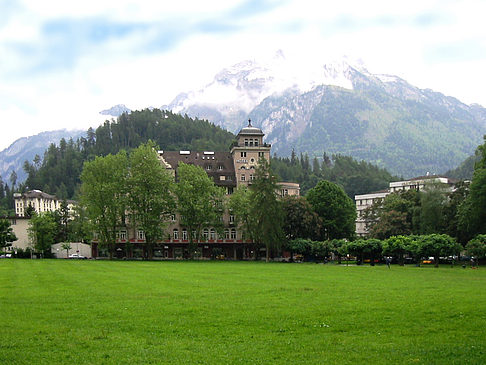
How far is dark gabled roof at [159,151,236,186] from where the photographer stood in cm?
12488

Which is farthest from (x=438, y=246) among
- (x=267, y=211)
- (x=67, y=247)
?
(x=67, y=247)

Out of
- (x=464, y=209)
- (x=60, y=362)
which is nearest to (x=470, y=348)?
(x=60, y=362)

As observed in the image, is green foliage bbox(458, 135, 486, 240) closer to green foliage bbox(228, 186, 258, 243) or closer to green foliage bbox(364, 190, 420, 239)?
green foliage bbox(364, 190, 420, 239)

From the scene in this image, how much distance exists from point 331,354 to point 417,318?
23.2 feet

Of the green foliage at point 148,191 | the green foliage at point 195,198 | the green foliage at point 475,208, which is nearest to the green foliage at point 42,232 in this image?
the green foliage at point 148,191

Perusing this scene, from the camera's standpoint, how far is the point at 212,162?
127938 millimetres

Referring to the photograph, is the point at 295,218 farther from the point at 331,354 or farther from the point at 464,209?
the point at 331,354

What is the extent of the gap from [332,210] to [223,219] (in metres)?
24.2

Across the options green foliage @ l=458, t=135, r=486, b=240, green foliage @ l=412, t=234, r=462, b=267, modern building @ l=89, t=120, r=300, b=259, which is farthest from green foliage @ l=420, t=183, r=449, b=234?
modern building @ l=89, t=120, r=300, b=259

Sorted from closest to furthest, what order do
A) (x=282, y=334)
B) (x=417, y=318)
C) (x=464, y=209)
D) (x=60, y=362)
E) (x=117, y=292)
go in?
1. (x=60, y=362)
2. (x=282, y=334)
3. (x=417, y=318)
4. (x=117, y=292)
5. (x=464, y=209)

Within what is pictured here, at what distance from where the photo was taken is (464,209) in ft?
260

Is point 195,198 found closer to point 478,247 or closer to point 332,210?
point 332,210

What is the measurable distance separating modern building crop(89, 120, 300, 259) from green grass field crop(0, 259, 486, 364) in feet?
270

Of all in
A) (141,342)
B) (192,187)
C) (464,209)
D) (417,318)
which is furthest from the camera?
(192,187)
